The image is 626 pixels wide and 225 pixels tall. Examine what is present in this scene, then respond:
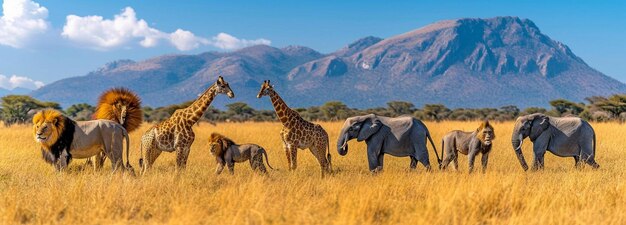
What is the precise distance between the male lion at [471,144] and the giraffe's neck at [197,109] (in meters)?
4.99

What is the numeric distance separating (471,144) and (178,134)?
19.3 feet

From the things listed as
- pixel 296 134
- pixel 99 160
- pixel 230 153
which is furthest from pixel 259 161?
pixel 99 160

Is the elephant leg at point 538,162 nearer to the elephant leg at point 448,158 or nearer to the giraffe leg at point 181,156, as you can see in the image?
the elephant leg at point 448,158

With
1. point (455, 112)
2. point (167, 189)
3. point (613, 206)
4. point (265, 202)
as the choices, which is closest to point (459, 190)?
point (613, 206)

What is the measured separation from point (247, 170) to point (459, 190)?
6.13 metres

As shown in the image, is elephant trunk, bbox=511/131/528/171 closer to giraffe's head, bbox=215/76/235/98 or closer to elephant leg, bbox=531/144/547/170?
elephant leg, bbox=531/144/547/170

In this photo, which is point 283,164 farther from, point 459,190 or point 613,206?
point 613,206

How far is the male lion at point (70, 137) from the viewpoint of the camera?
11180 millimetres

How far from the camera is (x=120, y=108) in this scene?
45.4 feet

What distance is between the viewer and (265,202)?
8445 millimetres

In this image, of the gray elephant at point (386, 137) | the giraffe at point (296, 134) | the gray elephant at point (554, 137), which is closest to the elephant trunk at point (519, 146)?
the gray elephant at point (554, 137)

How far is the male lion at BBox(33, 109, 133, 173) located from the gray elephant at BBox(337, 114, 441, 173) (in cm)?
438

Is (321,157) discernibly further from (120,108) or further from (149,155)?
(120,108)

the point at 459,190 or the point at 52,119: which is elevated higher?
the point at 52,119
